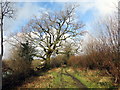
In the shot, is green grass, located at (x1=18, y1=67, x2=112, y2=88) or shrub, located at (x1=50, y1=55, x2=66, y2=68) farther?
shrub, located at (x1=50, y1=55, x2=66, y2=68)

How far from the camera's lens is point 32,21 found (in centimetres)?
2175

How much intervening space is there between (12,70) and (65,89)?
3978 mm

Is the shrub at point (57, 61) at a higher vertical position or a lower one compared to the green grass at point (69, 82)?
higher

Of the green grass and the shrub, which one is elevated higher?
the shrub

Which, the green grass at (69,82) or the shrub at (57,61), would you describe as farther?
the shrub at (57,61)

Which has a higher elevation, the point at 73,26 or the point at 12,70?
the point at 73,26

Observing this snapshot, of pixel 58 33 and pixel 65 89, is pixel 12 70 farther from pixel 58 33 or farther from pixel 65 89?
pixel 58 33

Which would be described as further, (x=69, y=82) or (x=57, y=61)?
(x=57, y=61)

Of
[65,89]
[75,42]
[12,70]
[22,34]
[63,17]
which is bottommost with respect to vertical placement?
[65,89]

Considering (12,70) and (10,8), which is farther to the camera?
(10,8)

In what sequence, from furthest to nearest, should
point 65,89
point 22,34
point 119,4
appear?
point 22,34 → point 119,4 → point 65,89

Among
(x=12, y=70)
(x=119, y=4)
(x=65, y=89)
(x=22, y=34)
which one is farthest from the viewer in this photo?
(x=22, y=34)

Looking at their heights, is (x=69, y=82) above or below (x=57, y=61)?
below

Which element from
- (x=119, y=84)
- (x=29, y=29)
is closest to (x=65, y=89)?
(x=119, y=84)
